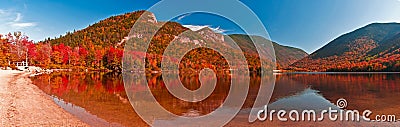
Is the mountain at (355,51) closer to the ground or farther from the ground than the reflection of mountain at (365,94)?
farther from the ground

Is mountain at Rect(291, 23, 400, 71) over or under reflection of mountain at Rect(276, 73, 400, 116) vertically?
over

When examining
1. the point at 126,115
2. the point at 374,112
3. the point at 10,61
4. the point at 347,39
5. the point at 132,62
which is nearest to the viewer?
the point at 126,115

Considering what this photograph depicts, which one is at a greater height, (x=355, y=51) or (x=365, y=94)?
(x=355, y=51)

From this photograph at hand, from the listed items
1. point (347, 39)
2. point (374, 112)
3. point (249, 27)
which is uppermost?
point (347, 39)

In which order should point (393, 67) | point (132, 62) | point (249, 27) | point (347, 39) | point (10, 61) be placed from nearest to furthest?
Answer: 1. point (249, 27)
2. point (10, 61)
3. point (132, 62)
4. point (393, 67)
5. point (347, 39)

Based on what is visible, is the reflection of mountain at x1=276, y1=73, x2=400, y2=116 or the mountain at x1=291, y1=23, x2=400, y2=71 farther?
the mountain at x1=291, y1=23, x2=400, y2=71

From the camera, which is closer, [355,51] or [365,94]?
[365,94]

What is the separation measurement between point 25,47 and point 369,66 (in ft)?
365

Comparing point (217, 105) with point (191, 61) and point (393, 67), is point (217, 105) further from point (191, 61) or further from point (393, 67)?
point (393, 67)

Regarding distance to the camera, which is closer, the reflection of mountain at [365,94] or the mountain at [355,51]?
the reflection of mountain at [365,94]

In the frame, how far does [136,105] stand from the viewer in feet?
50.8

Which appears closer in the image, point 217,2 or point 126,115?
point 217,2

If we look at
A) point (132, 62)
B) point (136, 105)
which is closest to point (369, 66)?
point (132, 62)

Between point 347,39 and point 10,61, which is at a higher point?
point 347,39
